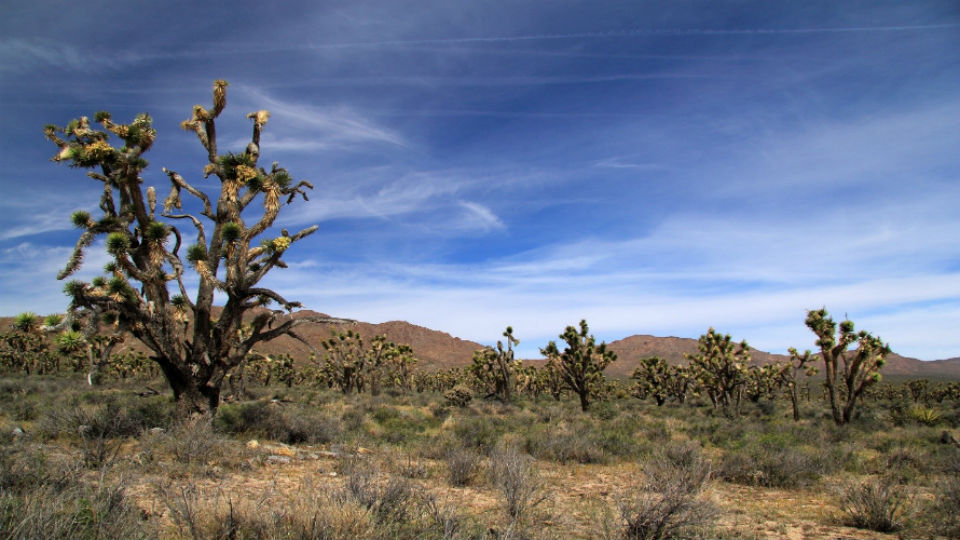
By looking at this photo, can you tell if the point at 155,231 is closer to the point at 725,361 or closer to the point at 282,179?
the point at 282,179

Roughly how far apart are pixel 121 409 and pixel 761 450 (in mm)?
13717

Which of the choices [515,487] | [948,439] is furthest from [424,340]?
[515,487]

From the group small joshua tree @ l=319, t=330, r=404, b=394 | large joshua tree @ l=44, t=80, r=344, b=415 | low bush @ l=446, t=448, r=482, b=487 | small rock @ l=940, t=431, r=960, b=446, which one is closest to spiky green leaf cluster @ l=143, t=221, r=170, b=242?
large joshua tree @ l=44, t=80, r=344, b=415

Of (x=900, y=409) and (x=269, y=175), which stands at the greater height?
(x=269, y=175)

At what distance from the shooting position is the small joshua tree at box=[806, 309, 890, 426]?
20323mm

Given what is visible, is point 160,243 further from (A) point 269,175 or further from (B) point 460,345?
(B) point 460,345

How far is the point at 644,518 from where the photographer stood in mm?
5469

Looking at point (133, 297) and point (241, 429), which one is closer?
point (133, 297)

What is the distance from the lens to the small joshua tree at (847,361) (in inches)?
800

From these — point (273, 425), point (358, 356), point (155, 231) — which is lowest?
point (273, 425)

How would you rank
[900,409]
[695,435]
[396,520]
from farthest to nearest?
1. [900,409]
2. [695,435]
3. [396,520]

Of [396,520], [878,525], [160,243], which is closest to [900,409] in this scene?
[878,525]

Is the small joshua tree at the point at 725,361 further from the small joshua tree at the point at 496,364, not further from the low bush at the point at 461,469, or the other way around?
the low bush at the point at 461,469

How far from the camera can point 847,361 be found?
21.6 meters
